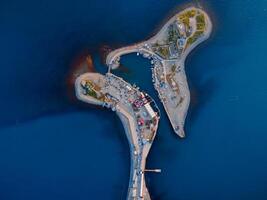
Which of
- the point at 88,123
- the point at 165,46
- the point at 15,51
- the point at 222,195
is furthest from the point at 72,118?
the point at 222,195

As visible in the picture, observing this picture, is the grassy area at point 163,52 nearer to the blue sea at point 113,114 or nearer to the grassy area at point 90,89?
the blue sea at point 113,114

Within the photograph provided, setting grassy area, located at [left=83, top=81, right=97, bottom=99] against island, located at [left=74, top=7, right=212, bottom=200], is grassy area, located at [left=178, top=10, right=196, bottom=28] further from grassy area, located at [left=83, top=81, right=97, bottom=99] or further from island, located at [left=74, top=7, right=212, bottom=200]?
grassy area, located at [left=83, top=81, right=97, bottom=99]

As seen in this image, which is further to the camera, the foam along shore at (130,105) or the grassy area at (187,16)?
the foam along shore at (130,105)

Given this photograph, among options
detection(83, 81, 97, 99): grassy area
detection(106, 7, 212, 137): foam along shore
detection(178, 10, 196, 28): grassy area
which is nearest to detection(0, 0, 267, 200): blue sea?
detection(106, 7, 212, 137): foam along shore

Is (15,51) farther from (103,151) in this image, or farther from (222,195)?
(222,195)

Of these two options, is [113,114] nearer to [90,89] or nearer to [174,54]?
[90,89]

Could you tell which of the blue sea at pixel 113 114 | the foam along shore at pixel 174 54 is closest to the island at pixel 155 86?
the foam along shore at pixel 174 54
